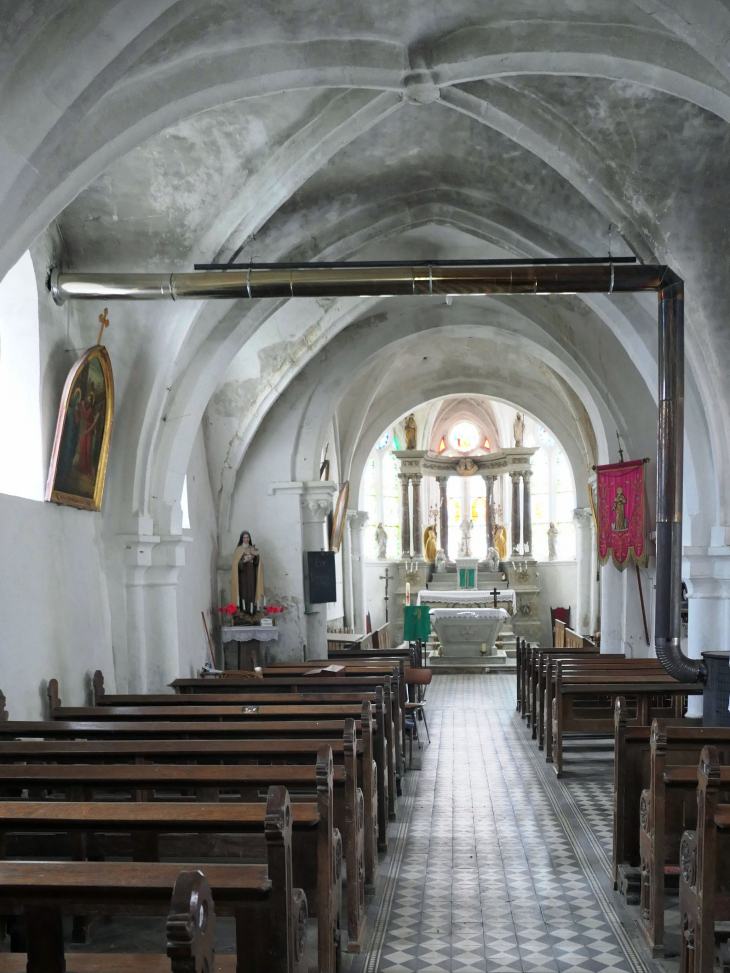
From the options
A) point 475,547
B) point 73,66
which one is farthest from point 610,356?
point 475,547

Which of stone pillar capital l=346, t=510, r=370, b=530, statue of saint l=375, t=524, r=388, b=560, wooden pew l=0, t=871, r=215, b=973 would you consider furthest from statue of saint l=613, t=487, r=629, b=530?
wooden pew l=0, t=871, r=215, b=973

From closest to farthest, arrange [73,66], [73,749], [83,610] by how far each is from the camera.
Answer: [73,66], [73,749], [83,610]

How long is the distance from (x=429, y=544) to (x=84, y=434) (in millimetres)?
16863

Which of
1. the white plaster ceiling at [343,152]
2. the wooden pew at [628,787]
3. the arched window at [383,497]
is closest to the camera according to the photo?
the white plaster ceiling at [343,152]

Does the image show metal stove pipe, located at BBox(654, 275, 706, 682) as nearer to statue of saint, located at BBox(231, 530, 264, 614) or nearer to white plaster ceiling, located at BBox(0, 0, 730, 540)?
white plaster ceiling, located at BBox(0, 0, 730, 540)

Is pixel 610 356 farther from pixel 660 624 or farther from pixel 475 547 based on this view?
pixel 475 547

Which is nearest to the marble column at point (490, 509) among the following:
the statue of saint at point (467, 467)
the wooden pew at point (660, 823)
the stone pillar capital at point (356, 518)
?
the statue of saint at point (467, 467)

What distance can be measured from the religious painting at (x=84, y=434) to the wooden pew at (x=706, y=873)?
5.95 m

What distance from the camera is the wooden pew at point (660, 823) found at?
4.85 meters

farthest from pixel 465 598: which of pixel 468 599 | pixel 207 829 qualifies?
pixel 207 829

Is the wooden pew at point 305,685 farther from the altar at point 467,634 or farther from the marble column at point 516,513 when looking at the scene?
the marble column at point 516,513

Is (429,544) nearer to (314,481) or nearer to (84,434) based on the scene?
(314,481)

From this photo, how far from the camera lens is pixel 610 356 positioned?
13.2m

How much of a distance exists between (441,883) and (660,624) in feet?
10.4
